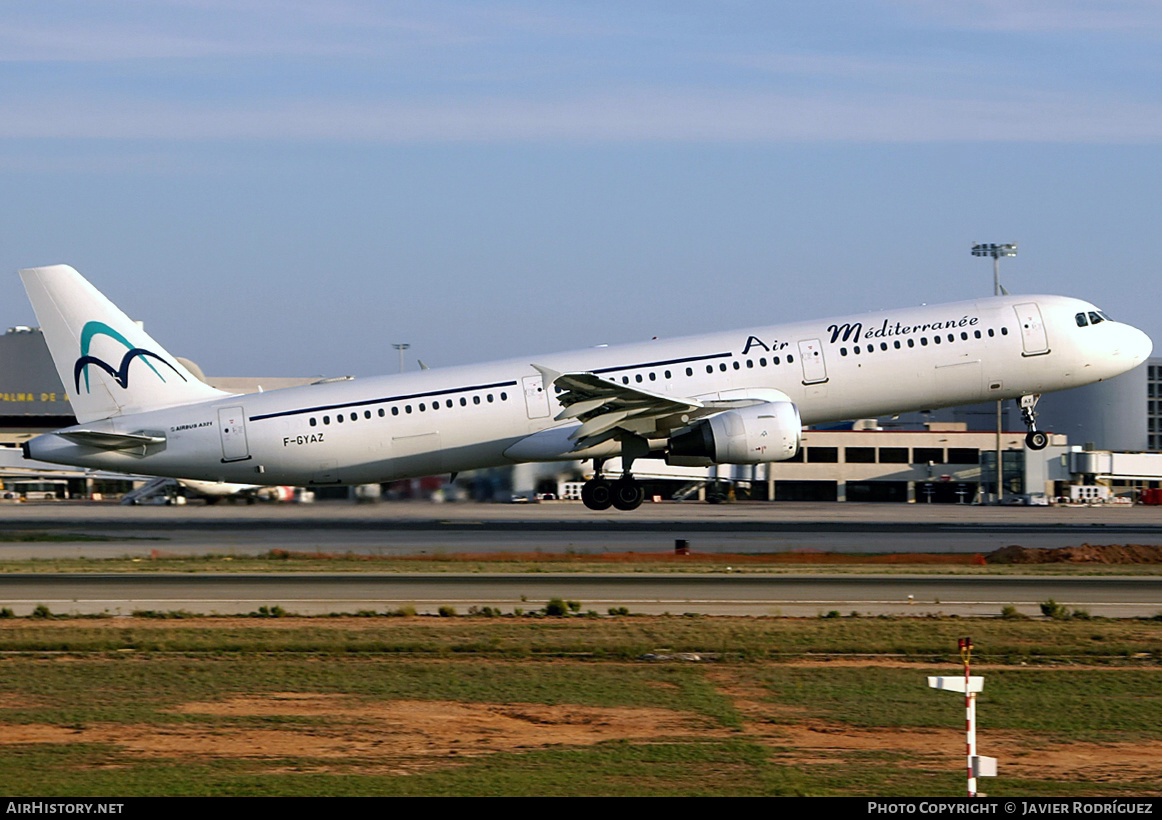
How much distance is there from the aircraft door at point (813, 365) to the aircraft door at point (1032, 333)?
19.9ft

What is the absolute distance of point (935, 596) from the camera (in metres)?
31.9

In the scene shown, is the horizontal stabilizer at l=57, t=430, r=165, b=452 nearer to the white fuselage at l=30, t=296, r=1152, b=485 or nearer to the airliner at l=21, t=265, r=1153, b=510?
the airliner at l=21, t=265, r=1153, b=510

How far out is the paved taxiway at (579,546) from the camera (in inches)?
1200

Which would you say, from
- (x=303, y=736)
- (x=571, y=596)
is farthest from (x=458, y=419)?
(x=303, y=736)

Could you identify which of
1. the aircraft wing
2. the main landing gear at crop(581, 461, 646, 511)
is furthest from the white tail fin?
the main landing gear at crop(581, 461, 646, 511)

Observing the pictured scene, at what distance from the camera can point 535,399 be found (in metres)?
39.6

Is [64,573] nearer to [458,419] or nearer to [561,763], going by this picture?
[458,419]

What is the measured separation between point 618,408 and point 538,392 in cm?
259

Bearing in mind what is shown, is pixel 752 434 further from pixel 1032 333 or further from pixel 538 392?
pixel 1032 333

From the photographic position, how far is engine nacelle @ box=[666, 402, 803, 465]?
37.4 metres

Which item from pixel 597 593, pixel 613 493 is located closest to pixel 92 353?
pixel 613 493

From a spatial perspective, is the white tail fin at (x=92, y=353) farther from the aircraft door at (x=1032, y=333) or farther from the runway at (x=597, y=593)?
the aircraft door at (x=1032, y=333)
